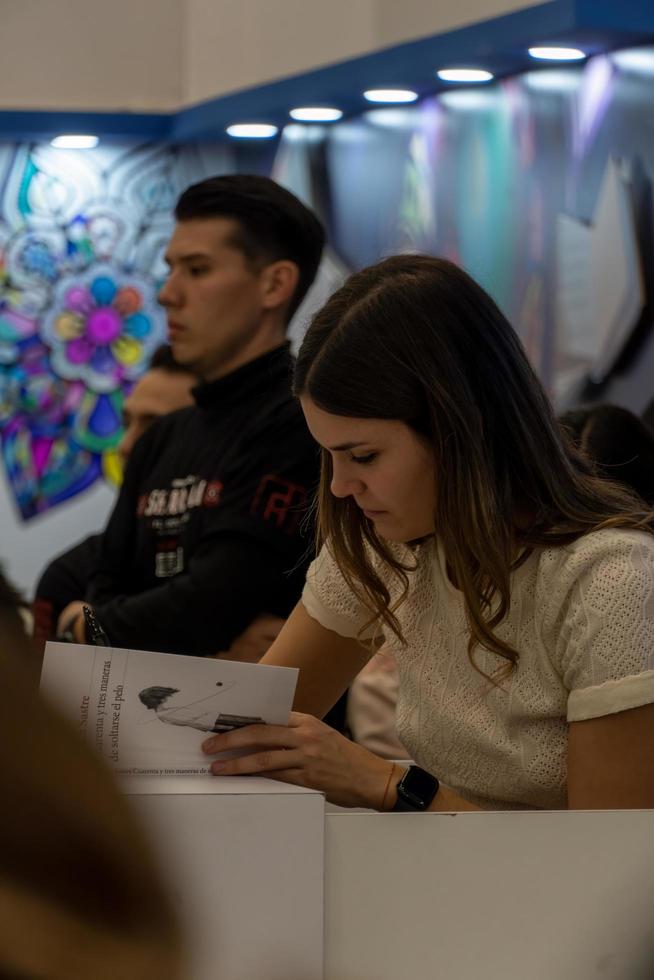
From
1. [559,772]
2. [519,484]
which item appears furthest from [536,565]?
[559,772]

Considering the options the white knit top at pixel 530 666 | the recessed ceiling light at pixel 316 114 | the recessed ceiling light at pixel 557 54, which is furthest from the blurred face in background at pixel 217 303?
the recessed ceiling light at pixel 316 114

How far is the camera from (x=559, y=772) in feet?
5.84

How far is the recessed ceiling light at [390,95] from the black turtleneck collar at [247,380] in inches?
111

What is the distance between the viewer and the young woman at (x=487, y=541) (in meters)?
1.70

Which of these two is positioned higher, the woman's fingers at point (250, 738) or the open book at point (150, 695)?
the open book at point (150, 695)

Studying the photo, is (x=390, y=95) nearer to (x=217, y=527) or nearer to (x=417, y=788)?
(x=217, y=527)

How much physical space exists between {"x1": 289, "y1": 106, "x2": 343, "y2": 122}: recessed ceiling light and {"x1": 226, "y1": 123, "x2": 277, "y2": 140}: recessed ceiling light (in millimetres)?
206

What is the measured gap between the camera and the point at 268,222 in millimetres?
2867

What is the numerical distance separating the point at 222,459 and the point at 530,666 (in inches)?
39.3

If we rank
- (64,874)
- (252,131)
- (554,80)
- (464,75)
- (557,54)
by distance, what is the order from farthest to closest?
(252,131) < (464,75) < (554,80) < (557,54) < (64,874)

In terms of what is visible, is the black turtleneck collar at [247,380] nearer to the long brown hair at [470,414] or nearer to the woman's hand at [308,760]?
the long brown hair at [470,414]

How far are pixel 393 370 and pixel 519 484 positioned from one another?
211 millimetres

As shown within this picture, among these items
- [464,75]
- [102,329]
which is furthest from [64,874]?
[102,329]

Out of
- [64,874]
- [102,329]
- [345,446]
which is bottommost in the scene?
[102,329]
